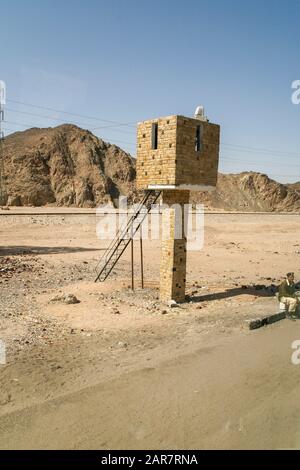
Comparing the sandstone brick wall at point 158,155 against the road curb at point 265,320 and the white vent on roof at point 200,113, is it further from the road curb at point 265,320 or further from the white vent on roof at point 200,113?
the road curb at point 265,320

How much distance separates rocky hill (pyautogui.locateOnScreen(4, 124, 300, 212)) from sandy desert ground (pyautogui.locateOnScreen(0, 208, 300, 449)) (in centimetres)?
4472

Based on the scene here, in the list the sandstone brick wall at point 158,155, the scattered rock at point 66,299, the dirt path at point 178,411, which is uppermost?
the sandstone brick wall at point 158,155

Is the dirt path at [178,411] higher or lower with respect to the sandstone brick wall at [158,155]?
lower

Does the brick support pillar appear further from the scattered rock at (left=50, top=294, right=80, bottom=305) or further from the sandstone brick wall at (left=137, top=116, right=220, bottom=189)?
the scattered rock at (left=50, top=294, right=80, bottom=305)

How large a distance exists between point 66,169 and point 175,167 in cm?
5597

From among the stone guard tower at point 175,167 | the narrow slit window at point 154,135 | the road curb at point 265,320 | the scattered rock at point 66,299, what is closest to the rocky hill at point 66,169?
the scattered rock at point 66,299

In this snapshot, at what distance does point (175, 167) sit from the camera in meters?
13.0

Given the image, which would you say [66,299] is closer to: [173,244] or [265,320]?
[173,244]

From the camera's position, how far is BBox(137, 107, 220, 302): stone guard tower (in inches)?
519

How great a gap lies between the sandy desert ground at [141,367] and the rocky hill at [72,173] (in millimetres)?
44722

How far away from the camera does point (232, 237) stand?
3653cm

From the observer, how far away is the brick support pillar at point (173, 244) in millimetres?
13773

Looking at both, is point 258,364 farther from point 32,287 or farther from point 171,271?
point 32,287
